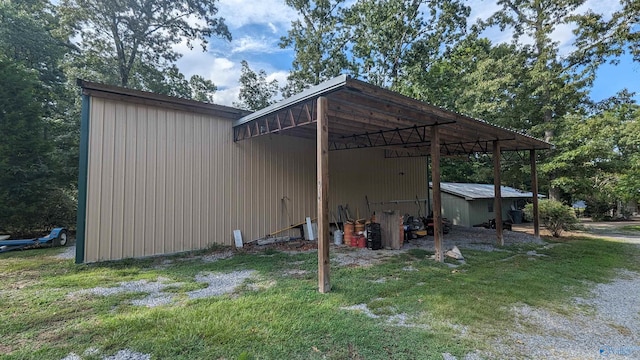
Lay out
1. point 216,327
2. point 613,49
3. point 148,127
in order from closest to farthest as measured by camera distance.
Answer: point 216,327 → point 148,127 → point 613,49

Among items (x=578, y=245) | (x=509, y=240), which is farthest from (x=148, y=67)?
(x=578, y=245)

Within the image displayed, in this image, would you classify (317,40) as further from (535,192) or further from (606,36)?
(535,192)

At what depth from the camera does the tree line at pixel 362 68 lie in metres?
9.36

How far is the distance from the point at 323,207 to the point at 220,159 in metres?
4.14

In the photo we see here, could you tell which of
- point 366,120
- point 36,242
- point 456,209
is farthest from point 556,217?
point 36,242

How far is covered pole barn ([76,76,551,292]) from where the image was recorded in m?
5.29

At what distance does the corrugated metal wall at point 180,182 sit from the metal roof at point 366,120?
0.75 m

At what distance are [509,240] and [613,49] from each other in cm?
1020

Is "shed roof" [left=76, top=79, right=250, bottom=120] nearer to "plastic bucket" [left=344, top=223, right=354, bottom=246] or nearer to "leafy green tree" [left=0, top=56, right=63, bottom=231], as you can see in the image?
"plastic bucket" [left=344, top=223, right=354, bottom=246]

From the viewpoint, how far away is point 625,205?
63.1 ft

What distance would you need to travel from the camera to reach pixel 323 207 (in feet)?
13.5

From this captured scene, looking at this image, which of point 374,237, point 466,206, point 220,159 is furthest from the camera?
point 466,206

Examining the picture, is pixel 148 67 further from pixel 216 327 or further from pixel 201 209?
pixel 216 327

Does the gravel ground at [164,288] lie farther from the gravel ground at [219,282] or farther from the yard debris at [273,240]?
the yard debris at [273,240]
